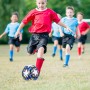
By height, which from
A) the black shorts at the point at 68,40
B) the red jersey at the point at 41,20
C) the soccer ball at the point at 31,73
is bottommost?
the soccer ball at the point at 31,73

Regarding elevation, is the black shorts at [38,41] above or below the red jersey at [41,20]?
below

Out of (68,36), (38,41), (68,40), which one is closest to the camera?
(38,41)

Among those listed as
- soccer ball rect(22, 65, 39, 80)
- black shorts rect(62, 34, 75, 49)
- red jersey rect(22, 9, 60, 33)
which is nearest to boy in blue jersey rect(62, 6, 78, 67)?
black shorts rect(62, 34, 75, 49)

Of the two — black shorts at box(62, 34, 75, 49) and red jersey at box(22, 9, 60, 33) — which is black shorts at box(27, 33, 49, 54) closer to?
red jersey at box(22, 9, 60, 33)

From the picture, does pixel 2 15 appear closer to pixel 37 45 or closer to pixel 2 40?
pixel 2 40

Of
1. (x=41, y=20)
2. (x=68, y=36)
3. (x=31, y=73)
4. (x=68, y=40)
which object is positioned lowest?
(x=31, y=73)

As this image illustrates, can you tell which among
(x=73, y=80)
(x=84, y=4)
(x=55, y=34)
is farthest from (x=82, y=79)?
→ (x=84, y=4)

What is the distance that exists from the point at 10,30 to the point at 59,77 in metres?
8.39

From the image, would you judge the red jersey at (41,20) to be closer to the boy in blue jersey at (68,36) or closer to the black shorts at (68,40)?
the boy in blue jersey at (68,36)

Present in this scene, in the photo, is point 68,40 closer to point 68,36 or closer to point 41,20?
point 68,36

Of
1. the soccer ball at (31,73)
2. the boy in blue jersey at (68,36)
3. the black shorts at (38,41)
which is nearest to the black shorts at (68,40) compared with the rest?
the boy in blue jersey at (68,36)

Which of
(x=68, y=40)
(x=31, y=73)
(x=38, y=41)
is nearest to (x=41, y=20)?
(x=38, y=41)

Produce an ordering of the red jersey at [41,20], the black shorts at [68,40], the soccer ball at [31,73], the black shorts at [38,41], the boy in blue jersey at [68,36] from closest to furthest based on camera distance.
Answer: the soccer ball at [31,73] → the black shorts at [38,41] → the red jersey at [41,20] → the boy in blue jersey at [68,36] → the black shorts at [68,40]

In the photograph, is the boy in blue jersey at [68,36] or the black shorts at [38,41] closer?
the black shorts at [38,41]
